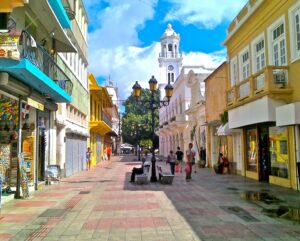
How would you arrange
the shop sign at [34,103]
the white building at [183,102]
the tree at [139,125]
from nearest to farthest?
the shop sign at [34,103]
the white building at [183,102]
the tree at [139,125]

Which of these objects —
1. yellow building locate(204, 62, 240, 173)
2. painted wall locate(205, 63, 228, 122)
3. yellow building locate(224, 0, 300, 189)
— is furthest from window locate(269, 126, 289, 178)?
painted wall locate(205, 63, 228, 122)

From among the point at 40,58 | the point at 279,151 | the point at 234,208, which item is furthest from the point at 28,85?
the point at 279,151

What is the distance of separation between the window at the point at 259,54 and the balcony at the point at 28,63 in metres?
8.87

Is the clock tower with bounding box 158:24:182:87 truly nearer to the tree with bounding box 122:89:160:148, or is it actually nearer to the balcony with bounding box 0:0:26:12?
the tree with bounding box 122:89:160:148

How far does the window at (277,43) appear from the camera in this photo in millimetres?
14953

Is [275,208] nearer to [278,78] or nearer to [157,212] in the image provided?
[157,212]

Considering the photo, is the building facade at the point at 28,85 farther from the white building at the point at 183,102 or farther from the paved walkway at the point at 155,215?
the white building at the point at 183,102

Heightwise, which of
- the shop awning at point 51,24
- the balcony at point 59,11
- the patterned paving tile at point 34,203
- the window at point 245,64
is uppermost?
the balcony at point 59,11

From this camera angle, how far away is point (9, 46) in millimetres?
9664

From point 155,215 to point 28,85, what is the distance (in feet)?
21.9

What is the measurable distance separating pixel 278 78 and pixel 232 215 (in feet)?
23.8

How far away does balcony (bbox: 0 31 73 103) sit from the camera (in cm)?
968

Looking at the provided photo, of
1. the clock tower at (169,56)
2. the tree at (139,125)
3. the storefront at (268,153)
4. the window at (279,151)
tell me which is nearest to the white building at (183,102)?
the storefront at (268,153)

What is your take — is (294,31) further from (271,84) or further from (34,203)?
(34,203)
